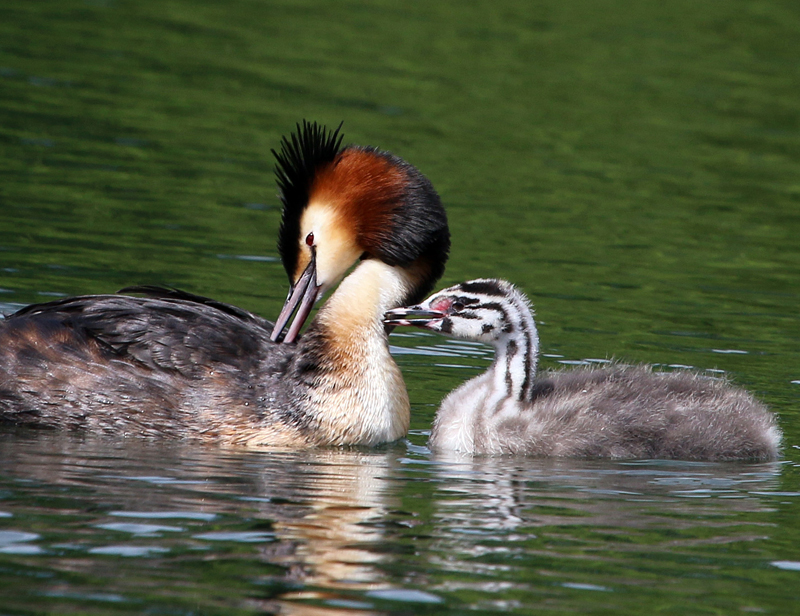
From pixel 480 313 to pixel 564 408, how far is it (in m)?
0.74

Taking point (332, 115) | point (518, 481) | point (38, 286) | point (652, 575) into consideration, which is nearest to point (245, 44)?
point (332, 115)

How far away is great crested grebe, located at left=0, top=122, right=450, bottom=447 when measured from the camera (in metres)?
8.84

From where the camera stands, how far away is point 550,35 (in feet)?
77.4

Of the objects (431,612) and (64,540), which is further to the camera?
(64,540)

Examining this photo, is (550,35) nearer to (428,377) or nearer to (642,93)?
(642,93)

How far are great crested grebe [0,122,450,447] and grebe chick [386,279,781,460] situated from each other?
14.9 inches

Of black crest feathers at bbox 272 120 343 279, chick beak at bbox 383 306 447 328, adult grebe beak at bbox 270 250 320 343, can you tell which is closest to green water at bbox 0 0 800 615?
chick beak at bbox 383 306 447 328

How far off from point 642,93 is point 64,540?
15934mm

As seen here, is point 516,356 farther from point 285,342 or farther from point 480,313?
point 285,342

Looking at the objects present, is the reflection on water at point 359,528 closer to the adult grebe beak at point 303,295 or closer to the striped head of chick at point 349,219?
the adult grebe beak at point 303,295

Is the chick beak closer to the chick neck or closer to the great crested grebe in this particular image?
the great crested grebe

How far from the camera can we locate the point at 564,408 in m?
8.75

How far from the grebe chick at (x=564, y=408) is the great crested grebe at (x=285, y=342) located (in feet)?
1.24

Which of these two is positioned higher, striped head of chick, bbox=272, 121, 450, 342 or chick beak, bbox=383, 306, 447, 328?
striped head of chick, bbox=272, 121, 450, 342
